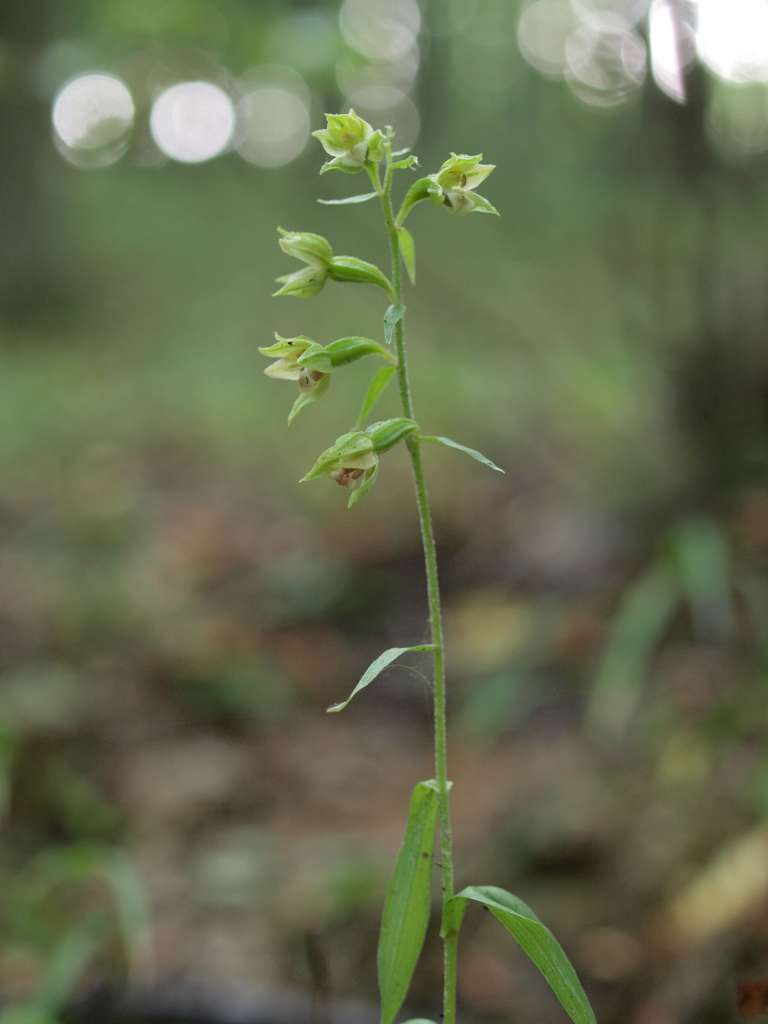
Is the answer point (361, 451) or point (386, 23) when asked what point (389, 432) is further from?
point (386, 23)

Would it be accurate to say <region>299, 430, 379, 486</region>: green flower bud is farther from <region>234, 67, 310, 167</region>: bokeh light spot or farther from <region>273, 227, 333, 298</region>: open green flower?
<region>234, 67, 310, 167</region>: bokeh light spot

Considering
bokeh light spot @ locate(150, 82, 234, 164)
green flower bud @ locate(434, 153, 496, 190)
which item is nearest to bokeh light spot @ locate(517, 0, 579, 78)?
bokeh light spot @ locate(150, 82, 234, 164)

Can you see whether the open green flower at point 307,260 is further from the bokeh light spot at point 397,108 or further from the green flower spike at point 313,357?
the bokeh light spot at point 397,108

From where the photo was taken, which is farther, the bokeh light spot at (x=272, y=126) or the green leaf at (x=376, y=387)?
the bokeh light spot at (x=272, y=126)

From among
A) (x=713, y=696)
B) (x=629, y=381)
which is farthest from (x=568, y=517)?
(x=713, y=696)

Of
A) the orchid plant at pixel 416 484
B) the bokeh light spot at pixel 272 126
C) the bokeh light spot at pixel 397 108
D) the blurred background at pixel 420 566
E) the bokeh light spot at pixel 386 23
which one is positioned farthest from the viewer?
the bokeh light spot at pixel 272 126

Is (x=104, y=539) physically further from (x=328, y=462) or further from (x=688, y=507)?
(x=328, y=462)

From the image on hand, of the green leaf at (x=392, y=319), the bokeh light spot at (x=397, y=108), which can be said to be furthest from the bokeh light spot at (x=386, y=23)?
the green leaf at (x=392, y=319)
